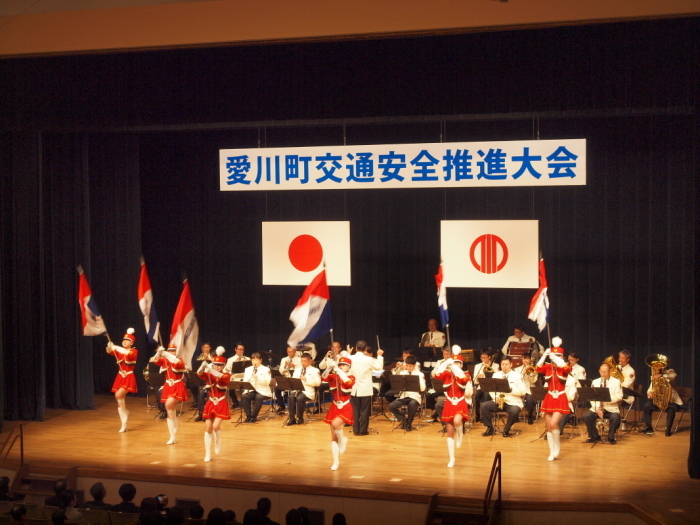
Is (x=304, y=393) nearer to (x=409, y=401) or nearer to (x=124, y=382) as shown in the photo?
(x=409, y=401)

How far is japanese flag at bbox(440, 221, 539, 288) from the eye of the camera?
1500 cm

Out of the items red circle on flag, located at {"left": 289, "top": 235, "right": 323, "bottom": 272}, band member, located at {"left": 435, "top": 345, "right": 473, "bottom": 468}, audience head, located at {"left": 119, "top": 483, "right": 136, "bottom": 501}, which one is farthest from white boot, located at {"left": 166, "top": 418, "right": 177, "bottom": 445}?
audience head, located at {"left": 119, "top": 483, "right": 136, "bottom": 501}

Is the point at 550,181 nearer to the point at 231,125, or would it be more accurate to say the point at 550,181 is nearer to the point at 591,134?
the point at 591,134

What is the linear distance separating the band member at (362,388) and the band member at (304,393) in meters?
0.90

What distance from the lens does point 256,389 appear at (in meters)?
15.4

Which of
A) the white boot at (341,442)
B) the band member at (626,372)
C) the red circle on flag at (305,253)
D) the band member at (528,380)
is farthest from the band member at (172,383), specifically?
the band member at (626,372)

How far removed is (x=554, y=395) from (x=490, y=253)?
10.2ft

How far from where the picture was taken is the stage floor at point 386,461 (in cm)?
1116

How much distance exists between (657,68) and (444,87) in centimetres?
278

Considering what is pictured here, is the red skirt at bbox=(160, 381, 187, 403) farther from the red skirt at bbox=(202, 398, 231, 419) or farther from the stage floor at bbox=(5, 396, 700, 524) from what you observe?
the red skirt at bbox=(202, 398, 231, 419)

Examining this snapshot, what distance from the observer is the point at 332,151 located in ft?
47.5

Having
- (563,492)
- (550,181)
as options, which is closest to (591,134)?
(550,181)

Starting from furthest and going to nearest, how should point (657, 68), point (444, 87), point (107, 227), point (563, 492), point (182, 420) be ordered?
point (107, 227)
point (182, 420)
point (444, 87)
point (657, 68)
point (563, 492)

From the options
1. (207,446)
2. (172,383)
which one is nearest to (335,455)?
(207,446)
